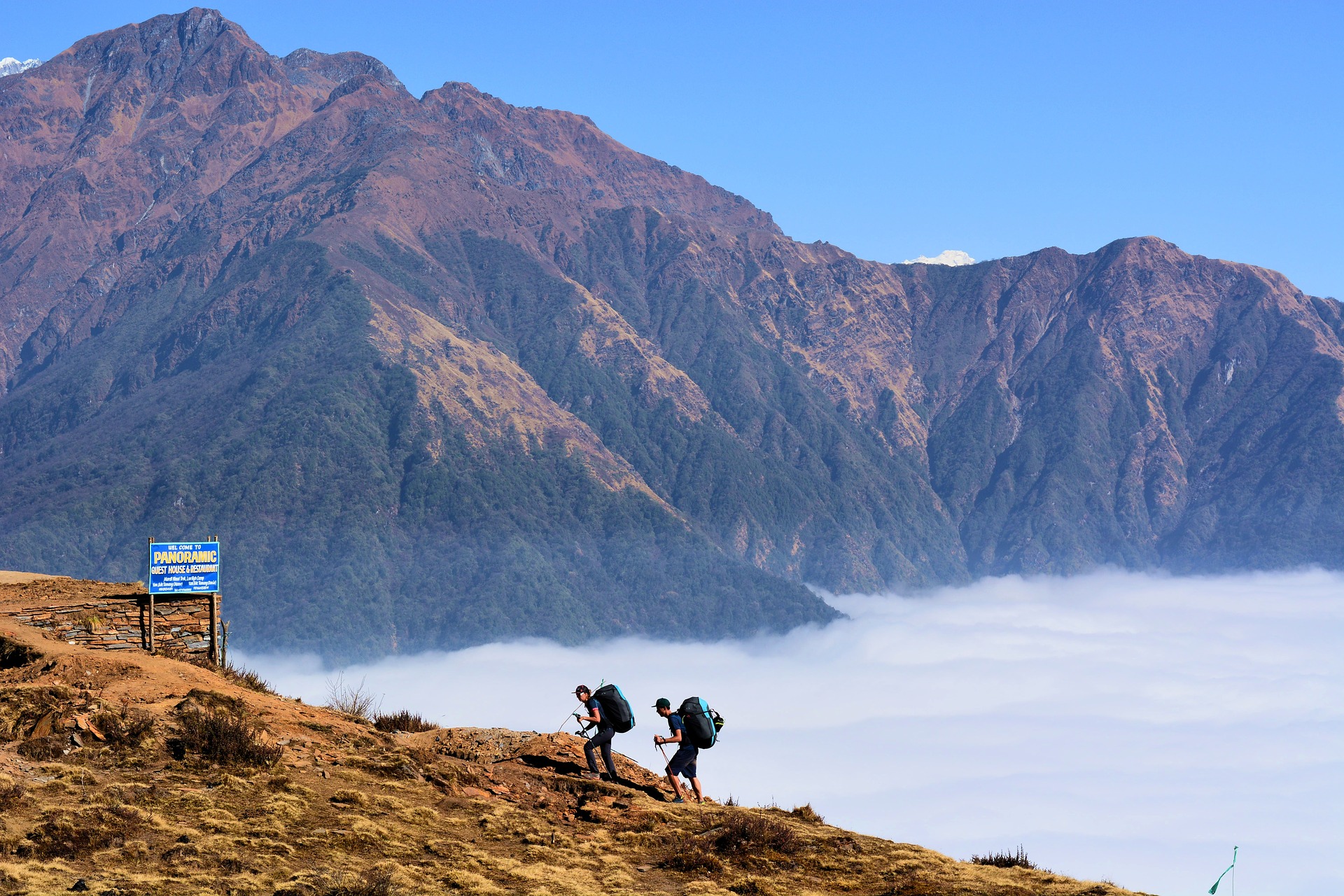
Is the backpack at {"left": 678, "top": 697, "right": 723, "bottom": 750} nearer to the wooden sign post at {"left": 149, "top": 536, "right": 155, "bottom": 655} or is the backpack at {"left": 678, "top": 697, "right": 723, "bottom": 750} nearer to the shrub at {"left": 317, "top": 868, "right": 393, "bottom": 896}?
the shrub at {"left": 317, "top": 868, "right": 393, "bottom": 896}

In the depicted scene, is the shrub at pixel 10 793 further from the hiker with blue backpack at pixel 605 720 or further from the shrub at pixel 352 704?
the hiker with blue backpack at pixel 605 720

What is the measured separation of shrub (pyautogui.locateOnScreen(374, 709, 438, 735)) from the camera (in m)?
30.2

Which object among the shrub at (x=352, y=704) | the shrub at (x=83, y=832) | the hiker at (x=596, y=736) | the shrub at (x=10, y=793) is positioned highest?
the shrub at (x=352, y=704)

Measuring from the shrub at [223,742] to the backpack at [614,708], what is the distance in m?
6.19

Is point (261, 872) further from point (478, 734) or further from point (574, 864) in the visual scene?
point (478, 734)

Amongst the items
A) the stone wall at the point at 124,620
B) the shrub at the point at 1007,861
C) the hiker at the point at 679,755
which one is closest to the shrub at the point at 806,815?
the hiker at the point at 679,755

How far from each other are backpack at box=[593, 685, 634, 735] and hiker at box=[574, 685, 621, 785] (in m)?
0.06

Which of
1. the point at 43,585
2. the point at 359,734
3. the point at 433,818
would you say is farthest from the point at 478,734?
the point at 43,585

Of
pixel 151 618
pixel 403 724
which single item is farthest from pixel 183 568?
pixel 403 724

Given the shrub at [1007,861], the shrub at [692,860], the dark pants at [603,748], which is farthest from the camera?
the dark pants at [603,748]

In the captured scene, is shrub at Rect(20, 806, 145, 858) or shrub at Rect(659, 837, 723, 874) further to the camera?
shrub at Rect(659, 837, 723, 874)

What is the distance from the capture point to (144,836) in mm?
20906

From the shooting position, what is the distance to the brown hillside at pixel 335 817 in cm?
2012

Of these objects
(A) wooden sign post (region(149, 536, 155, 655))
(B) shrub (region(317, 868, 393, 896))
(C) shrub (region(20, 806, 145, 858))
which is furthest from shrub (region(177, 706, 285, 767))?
(A) wooden sign post (region(149, 536, 155, 655))
